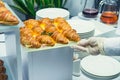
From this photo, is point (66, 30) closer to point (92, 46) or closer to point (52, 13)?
point (92, 46)

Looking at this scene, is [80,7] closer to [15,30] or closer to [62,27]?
[62,27]

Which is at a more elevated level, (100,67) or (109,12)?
(109,12)

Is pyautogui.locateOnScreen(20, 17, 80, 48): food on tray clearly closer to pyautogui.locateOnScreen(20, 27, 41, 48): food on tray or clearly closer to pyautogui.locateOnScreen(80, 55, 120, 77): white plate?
pyautogui.locateOnScreen(20, 27, 41, 48): food on tray

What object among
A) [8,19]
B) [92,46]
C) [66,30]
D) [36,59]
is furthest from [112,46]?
[8,19]

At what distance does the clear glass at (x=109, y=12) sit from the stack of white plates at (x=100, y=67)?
0.32 meters

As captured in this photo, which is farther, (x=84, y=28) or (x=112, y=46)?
(x=84, y=28)

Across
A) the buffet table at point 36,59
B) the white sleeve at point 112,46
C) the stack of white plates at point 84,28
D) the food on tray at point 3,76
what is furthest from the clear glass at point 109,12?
the food on tray at point 3,76

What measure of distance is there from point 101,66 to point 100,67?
0.01 meters

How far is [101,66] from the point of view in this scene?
1.06 metres

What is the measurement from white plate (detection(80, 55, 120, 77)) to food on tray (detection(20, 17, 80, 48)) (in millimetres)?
226

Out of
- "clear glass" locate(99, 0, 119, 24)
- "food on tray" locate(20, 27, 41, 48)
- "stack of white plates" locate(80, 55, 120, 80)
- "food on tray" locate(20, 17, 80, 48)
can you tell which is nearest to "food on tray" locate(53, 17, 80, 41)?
"food on tray" locate(20, 17, 80, 48)

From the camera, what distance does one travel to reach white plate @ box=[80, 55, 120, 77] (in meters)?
1.01

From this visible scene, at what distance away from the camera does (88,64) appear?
1.07m

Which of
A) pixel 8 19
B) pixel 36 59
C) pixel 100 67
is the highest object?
pixel 8 19
